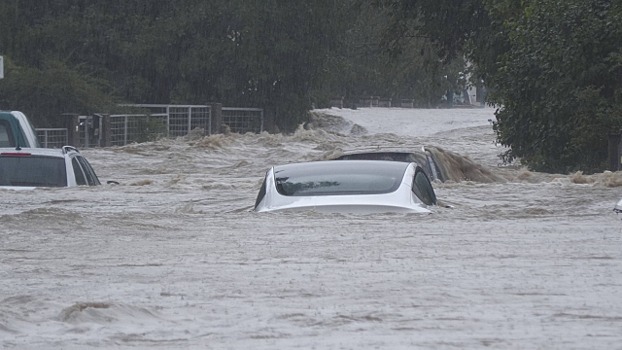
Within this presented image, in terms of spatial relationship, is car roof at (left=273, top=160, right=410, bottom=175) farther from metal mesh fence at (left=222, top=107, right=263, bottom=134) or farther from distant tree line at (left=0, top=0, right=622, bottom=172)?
metal mesh fence at (left=222, top=107, right=263, bottom=134)

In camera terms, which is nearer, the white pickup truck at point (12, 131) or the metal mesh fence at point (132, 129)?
the white pickup truck at point (12, 131)

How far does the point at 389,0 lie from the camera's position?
30062mm

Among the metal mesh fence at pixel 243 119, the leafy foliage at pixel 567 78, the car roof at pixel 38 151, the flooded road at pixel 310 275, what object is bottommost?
the metal mesh fence at pixel 243 119

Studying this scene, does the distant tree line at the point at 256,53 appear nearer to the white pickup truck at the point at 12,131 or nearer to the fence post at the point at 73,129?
the fence post at the point at 73,129

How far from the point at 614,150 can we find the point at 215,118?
76.7ft

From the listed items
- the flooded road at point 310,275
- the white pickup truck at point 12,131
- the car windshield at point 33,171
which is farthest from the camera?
the white pickup truck at point 12,131

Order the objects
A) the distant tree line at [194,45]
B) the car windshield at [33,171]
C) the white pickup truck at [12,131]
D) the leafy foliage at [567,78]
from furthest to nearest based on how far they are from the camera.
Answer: the distant tree line at [194,45], the leafy foliage at [567,78], the white pickup truck at [12,131], the car windshield at [33,171]

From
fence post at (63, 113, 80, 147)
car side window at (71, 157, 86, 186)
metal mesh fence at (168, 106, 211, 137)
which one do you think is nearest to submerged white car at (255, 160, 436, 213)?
car side window at (71, 157, 86, 186)

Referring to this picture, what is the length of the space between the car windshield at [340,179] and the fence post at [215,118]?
2975cm

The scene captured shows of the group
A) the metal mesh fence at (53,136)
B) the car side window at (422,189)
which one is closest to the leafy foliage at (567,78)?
the car side window at (422,189)

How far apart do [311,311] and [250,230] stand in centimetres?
423

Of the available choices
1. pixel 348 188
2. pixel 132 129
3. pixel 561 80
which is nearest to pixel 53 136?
pixel 132 129

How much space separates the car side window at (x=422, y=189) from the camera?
484 inches

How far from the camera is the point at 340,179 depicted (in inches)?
473
